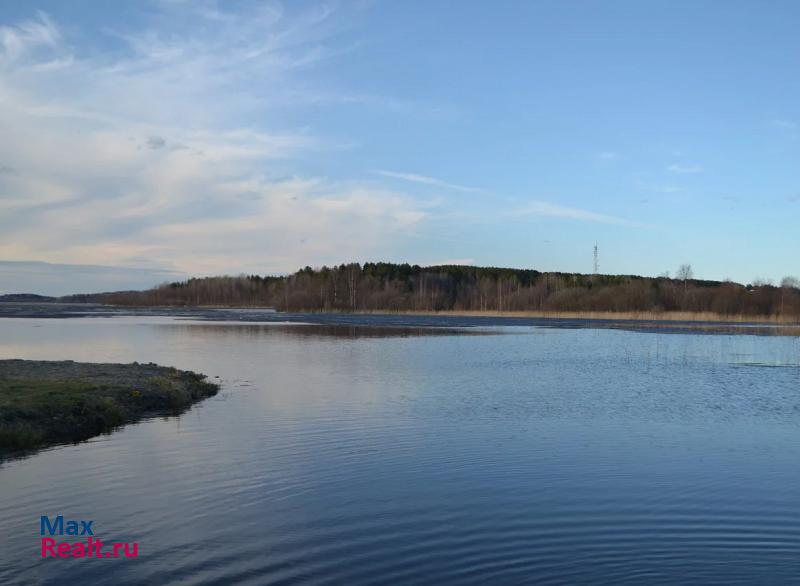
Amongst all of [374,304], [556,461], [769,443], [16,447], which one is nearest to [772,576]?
[556,461]

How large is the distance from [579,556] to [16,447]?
10.9m

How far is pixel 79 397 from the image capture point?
1702cm

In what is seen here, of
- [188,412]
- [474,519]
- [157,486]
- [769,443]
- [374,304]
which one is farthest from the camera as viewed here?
[374,304]

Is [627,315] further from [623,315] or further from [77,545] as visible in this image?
[77,545]

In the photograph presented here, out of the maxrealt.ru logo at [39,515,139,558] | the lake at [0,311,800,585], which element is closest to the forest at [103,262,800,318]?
the lake at [0,311,800,585]

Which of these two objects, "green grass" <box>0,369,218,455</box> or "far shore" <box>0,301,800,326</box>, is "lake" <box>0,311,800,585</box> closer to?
"green grass" <box>0,369,218,455</box>

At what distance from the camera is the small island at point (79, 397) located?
1470 cm

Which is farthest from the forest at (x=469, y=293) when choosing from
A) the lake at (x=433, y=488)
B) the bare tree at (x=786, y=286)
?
the lake at (x=433, y=488)

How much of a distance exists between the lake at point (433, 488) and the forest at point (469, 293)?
6855 cm

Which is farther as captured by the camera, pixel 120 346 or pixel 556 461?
pixel 120 346

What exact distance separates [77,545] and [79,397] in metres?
9.34

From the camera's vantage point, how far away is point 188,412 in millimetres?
18266

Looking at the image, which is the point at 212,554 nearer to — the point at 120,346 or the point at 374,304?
the point at 120,346

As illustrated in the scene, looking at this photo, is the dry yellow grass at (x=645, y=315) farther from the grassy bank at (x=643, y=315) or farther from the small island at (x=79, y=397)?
the small island at (x=79, y=397)
